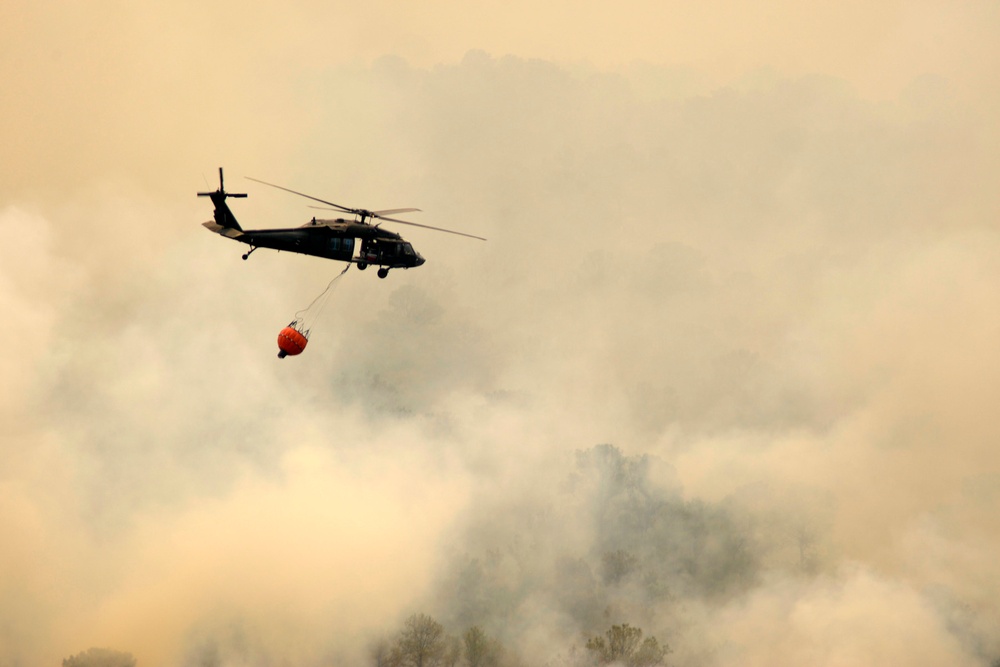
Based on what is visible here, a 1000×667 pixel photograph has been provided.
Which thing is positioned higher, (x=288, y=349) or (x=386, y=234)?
(x=386, y=234)

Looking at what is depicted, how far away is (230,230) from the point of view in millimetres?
91062

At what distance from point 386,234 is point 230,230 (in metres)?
15.3

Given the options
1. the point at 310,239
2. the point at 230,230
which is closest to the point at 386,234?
the point at 310,239

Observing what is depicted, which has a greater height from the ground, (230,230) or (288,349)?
(230,230)

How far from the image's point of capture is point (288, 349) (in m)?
93.4

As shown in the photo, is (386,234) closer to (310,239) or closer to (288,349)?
(310,239)

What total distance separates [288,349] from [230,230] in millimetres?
12968

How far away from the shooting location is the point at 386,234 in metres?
91.0

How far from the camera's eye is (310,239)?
8950 cm

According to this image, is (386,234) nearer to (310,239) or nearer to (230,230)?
(310,239)

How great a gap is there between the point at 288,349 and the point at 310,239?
38.4 feet

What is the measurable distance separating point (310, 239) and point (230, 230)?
8.35 metres

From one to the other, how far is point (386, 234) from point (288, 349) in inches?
604
